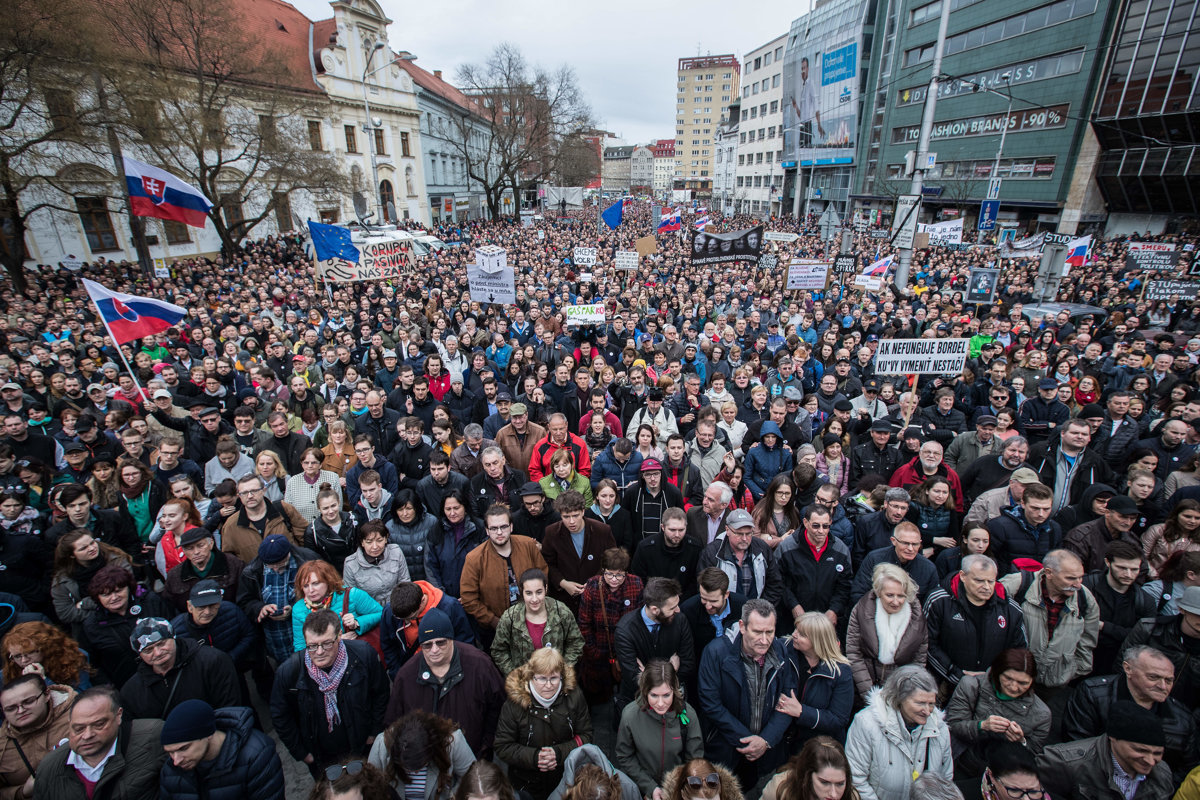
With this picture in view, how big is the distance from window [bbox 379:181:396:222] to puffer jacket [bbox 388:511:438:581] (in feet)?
142

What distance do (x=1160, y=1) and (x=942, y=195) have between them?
14917 millimetres

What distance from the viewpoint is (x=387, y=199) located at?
4431cm

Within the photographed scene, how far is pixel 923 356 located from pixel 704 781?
6.07 meters

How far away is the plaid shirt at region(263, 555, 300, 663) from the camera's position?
13.2 ft

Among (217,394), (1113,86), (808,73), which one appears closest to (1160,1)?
(1113,86)

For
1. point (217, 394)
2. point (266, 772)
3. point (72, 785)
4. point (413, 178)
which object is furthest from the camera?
point (413, 178)

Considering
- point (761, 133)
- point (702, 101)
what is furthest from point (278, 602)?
point (702, 101)

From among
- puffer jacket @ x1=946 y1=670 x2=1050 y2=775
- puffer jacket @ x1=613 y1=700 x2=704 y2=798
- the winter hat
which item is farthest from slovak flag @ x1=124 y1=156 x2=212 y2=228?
puffer jacket @ x1=946 y1=670 x2=1050 y2=775

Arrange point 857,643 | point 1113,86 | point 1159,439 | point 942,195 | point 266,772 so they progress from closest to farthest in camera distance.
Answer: point 266,772 → point 857,643 → point 1159,439 → point 1113,86 → point 942,195

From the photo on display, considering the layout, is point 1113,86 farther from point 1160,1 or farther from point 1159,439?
point 1159,439

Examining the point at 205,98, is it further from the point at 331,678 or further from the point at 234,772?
the point at 234,772

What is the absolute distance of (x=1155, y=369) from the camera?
7848 millimetres

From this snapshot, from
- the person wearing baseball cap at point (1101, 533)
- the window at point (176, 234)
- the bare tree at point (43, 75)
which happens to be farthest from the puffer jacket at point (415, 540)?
the window at point (176, 234)

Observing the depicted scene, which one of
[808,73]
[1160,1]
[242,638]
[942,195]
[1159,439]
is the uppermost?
[1160,1]
